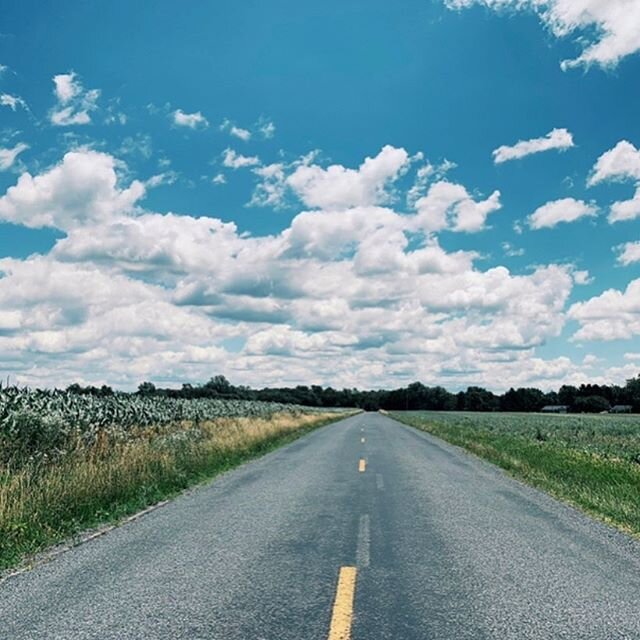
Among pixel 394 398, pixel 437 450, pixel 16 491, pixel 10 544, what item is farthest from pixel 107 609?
pixel 394 398

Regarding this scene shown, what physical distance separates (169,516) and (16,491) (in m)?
2.19

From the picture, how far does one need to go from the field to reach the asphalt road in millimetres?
792

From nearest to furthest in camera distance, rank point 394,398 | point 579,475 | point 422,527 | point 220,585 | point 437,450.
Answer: point 220,585 < point 422,527 < point 579,475 < point 437,450 < point 394,398

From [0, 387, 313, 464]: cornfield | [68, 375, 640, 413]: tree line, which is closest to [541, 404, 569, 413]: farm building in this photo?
[68, 375, 640, 413]: tree line

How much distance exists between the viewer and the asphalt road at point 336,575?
4.83 metres

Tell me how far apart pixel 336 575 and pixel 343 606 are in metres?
1.00

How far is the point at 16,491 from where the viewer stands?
886 centimetres

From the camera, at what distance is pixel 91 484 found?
1016 cm


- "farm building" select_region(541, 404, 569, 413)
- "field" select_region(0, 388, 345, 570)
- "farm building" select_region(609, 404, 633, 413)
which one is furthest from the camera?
"farm building" select_region(541, 404, 569, 413)

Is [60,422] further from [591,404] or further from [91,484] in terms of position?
[591,404]

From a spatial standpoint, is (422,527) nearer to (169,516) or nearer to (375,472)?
(169,516)

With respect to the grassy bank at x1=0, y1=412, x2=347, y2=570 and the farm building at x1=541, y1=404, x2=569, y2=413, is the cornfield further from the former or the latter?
the farm building at x1=541, y1=404, x2=569, y2=413

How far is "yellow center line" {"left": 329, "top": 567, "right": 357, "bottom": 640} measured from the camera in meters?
4.64

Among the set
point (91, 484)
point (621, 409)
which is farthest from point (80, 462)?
point (621, 409)
